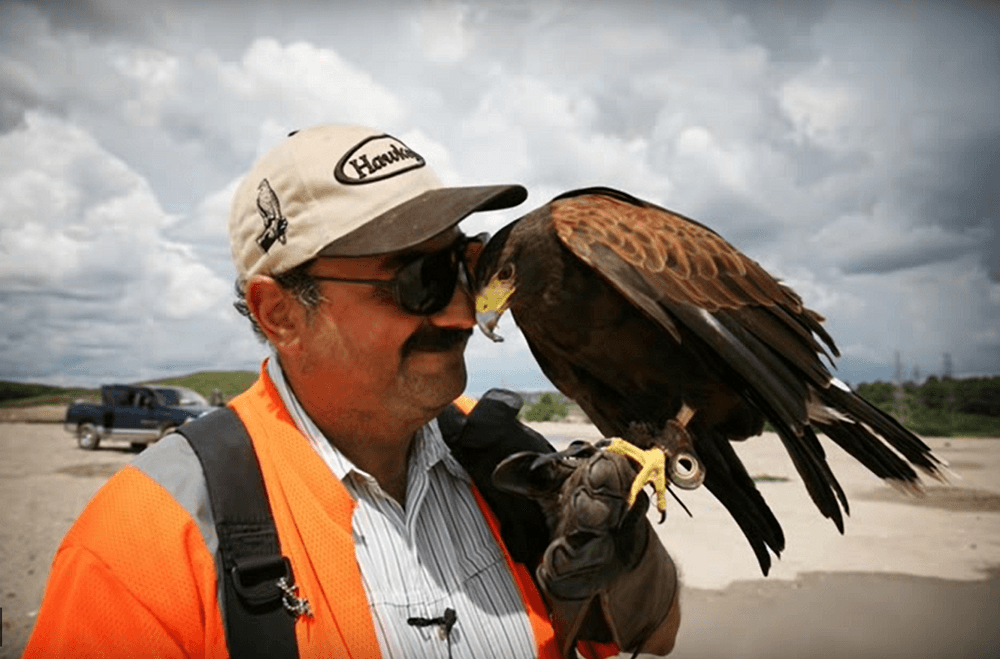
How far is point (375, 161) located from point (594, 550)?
4.32 feet

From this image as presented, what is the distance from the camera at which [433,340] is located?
202 cm

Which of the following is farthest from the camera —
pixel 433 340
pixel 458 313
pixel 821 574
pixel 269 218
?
pixel 821 574

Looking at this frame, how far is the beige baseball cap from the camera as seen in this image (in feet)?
6.05

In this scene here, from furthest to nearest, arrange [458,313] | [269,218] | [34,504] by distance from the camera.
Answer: [34,504]
[458,313]
[269,218]

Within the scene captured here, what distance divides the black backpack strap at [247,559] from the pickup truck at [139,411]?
49.3 ft

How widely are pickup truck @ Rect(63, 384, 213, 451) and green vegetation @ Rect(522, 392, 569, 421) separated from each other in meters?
12.3

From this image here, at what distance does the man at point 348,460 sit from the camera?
143 cm

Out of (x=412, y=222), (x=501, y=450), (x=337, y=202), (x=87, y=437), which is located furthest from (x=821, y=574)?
(x=87, y=437)

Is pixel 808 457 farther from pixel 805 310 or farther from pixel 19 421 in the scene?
pixel 19 421

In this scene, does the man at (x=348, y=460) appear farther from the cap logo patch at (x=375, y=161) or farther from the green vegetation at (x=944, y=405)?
the green vegetation at (x=944, y=405)

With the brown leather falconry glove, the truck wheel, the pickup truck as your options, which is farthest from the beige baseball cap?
the truck wheel

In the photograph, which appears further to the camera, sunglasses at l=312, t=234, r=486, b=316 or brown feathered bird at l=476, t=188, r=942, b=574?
brown feathered bird at l=476, t=188, r=942, b=574

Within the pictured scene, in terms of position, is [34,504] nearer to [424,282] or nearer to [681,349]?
[424,282]

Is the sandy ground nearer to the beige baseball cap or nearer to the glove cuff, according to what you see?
the glove cuff
